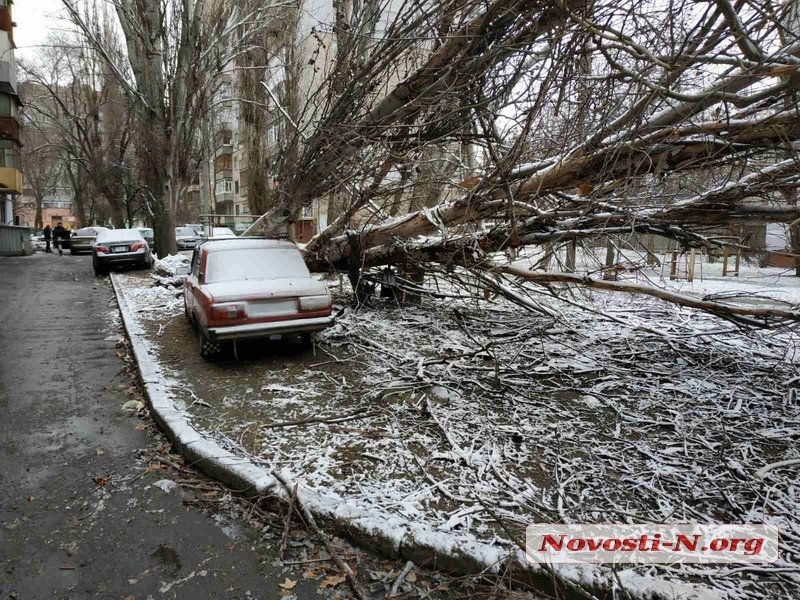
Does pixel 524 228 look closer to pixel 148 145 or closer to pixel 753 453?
pixel 753 453

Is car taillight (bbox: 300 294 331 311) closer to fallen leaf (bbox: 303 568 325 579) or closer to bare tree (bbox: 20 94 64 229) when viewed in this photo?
fallen leaf (bbox: 303 568 325 579)

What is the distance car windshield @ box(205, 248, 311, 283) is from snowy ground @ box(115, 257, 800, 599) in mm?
1090

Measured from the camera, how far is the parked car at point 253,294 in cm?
625

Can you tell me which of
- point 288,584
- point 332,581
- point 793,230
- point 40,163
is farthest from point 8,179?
point 793,230

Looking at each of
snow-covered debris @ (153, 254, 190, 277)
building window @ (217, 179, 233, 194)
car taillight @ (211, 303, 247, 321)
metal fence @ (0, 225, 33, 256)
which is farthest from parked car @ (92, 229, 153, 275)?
building window @ (217, 179, 233, 194)

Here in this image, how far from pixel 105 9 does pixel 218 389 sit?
2082 centimetres

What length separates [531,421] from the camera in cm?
479

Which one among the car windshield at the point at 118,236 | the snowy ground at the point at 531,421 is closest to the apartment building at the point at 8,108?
Result: the car windshield at the point at 118,236

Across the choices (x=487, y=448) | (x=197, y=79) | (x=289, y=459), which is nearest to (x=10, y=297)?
(x=197, y=79)

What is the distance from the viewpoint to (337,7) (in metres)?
7.50

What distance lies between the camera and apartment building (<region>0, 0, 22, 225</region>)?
26688 millimetres

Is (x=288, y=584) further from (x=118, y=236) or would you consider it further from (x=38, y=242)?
(x=38, y=242)

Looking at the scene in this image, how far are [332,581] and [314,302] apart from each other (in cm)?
422

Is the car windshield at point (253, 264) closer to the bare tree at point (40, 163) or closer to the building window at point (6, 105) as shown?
the building window at point (6, 105)
